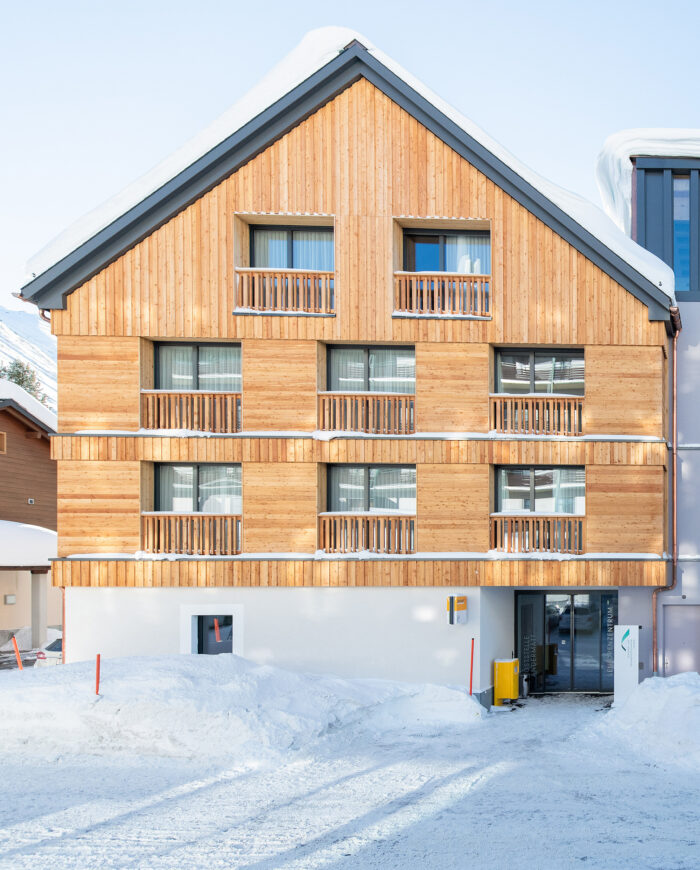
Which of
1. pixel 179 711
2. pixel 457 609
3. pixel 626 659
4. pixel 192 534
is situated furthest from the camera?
pixel 192 534

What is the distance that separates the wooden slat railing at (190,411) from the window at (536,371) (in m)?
6.34

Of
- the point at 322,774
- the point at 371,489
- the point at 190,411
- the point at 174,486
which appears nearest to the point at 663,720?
the point at 322,774

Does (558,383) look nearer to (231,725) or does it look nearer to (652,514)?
(652,514)

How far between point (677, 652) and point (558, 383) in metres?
7.47

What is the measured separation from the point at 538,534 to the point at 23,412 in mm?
20340

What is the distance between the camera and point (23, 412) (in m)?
33.1

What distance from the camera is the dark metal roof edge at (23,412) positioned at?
31969mm

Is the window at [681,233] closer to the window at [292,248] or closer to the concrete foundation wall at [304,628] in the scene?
the window at [292,248]

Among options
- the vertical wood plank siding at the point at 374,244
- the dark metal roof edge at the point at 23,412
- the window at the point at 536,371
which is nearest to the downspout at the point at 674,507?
the vertical wood plank siding at the point at 374,244

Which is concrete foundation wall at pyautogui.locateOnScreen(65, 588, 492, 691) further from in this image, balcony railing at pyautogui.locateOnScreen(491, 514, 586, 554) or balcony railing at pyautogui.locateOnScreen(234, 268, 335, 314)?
balcony railing at pyautogui.locateOnScreen(234, 268, 335, 314)

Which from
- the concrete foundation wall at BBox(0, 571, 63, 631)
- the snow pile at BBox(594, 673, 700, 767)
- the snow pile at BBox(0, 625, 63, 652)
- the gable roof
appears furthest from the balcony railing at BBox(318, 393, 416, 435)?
the snow pile at BBox(0, 625, 63, 652)

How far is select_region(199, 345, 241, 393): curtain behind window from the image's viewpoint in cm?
2128

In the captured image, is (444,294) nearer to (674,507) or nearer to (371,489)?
(371,489)

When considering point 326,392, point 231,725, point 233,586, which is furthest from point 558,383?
point 231,725
